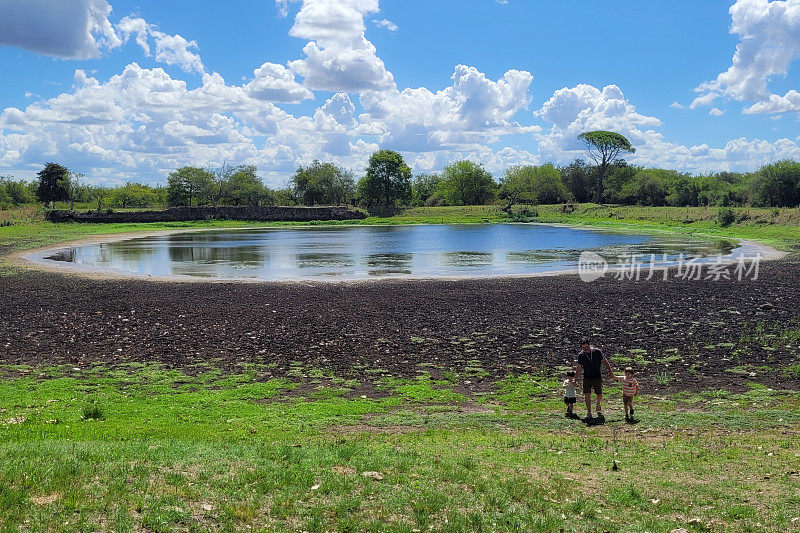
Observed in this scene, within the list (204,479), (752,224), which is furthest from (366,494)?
(752,224)

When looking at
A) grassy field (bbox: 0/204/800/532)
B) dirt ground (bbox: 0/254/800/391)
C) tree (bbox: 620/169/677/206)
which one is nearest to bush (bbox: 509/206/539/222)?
tree (bbox: 620/169/677/206)

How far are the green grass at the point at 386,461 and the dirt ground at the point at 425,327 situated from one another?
238 cm

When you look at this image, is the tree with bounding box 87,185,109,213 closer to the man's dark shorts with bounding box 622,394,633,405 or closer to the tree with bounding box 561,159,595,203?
the tree with bounding box 561,159,595,203

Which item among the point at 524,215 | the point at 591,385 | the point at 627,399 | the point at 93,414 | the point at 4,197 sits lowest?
the point at 93,414

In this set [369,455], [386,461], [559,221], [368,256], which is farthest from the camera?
[559,221]

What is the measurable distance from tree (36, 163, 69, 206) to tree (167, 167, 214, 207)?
20672 millimetres

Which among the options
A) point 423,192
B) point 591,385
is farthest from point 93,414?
point 423,192

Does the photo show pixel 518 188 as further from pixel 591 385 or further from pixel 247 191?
pixel 591 385

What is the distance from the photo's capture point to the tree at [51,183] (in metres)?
122

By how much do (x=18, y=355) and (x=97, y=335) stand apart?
8.96 feet

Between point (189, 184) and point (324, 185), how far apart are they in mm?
29407

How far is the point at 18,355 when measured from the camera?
701 inches

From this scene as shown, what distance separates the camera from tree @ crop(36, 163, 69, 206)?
122 metres

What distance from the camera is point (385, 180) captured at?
138 metres
